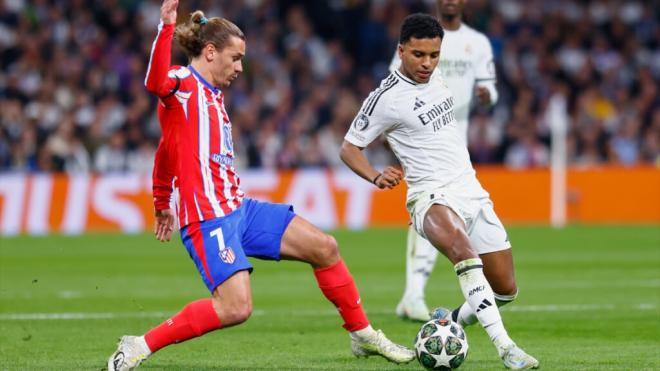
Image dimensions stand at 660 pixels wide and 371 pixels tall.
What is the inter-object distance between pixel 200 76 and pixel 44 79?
58.6 ft

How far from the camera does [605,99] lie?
1045 inches

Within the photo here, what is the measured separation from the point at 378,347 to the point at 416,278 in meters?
2.69

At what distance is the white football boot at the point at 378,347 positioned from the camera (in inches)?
311

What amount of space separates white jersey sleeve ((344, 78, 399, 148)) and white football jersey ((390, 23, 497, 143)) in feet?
9.14

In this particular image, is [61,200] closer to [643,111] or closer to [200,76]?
[643,111]

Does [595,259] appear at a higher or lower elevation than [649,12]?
lower

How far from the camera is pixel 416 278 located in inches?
417

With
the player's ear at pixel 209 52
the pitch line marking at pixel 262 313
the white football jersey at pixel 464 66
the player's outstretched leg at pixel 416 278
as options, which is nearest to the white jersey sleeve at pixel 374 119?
the player's ear at pixel 209 52

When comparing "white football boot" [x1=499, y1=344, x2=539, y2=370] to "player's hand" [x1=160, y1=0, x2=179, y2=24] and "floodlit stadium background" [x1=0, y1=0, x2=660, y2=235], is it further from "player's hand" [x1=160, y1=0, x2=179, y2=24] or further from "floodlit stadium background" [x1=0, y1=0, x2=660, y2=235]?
"floodlit stadium background" [x1=0, y1=0, x2=660, y2=235]

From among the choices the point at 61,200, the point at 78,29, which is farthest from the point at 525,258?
the point at 78,29

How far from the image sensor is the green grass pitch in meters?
8.37

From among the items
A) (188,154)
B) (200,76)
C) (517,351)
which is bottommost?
(517,351)

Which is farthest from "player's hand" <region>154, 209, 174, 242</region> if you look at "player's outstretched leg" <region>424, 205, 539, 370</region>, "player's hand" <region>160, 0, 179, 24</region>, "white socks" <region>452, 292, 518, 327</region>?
"white socks" <region>452, 292, 518, 327</region>

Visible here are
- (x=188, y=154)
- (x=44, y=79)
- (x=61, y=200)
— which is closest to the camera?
(x=188, y=154)
